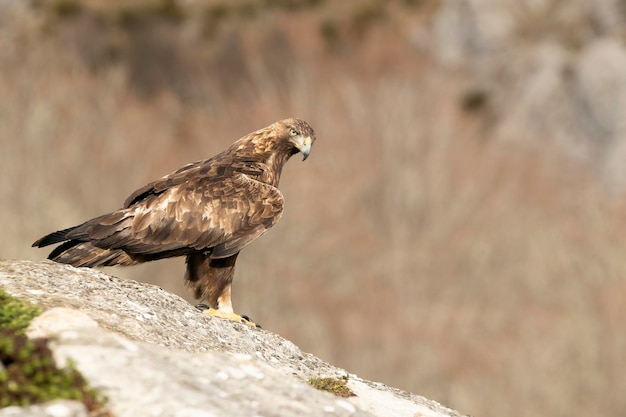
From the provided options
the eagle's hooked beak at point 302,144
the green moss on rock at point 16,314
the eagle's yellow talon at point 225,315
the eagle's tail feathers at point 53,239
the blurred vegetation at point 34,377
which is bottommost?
the blurred vegetation at point 34,377

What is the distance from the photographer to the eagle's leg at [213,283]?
34.8 ft

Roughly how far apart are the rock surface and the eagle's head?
2.92 meters

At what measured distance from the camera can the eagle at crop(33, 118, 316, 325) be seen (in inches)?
400

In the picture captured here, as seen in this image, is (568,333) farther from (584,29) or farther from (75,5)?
(75,5)

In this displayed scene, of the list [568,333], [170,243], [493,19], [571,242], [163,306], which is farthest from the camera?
[493,19]

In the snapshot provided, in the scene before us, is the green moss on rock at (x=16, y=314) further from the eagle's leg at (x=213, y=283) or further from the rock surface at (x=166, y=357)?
the eagle's leg at (x=213, y=283)

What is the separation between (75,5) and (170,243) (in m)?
61.7

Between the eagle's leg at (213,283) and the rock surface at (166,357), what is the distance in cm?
110

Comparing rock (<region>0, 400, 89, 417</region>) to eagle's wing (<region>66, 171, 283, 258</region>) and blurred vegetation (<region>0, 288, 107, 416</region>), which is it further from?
eagle's wing (<region>66, 171, 283, 258</region>)

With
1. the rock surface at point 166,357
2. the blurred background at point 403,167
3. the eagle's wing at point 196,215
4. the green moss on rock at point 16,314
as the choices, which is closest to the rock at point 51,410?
the rock surface at point 166,357

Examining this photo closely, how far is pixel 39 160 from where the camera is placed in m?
53.2

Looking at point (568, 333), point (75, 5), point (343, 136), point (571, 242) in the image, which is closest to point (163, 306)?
point (568, 333)

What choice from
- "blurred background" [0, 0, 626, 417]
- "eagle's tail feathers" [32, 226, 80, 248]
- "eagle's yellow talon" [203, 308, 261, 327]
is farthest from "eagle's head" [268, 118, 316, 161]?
"blurred background" [0, 0, 626, 417]

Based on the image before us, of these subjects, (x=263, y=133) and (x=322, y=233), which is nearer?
(x=263, y=133)
